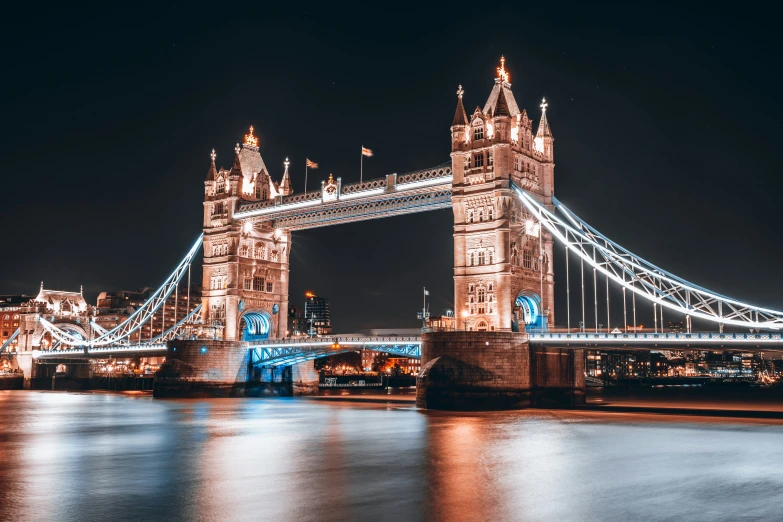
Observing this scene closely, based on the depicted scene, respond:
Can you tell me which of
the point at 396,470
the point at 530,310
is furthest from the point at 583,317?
the point at 396,470

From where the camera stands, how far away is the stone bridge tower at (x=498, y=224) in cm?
5625

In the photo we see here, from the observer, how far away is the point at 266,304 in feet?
260

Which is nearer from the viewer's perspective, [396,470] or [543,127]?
[396,470]

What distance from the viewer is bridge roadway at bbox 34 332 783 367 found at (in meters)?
45.1

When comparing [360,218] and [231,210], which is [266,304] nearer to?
[231,210]

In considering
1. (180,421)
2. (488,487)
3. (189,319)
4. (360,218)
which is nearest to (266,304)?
(189,319)

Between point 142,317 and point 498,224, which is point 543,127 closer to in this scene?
point 498,224

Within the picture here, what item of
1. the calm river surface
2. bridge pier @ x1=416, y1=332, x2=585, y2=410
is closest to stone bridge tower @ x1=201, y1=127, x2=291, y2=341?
bridge pier @ x1=416, y1=332, x2=585, y2=410

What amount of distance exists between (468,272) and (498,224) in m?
4.25

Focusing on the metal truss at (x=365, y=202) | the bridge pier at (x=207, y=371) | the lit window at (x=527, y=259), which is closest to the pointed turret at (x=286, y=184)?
the metal truss at (x=365, y=202)

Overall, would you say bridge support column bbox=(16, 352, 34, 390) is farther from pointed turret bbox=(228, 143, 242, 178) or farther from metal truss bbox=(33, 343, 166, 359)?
pointed turret bbox=(228, 143, 242, 178)

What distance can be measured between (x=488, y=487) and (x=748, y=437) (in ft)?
62.9

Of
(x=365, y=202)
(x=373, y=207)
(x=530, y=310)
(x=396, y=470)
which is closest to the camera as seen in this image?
(x=396, y=470)

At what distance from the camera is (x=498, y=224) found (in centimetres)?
5641
